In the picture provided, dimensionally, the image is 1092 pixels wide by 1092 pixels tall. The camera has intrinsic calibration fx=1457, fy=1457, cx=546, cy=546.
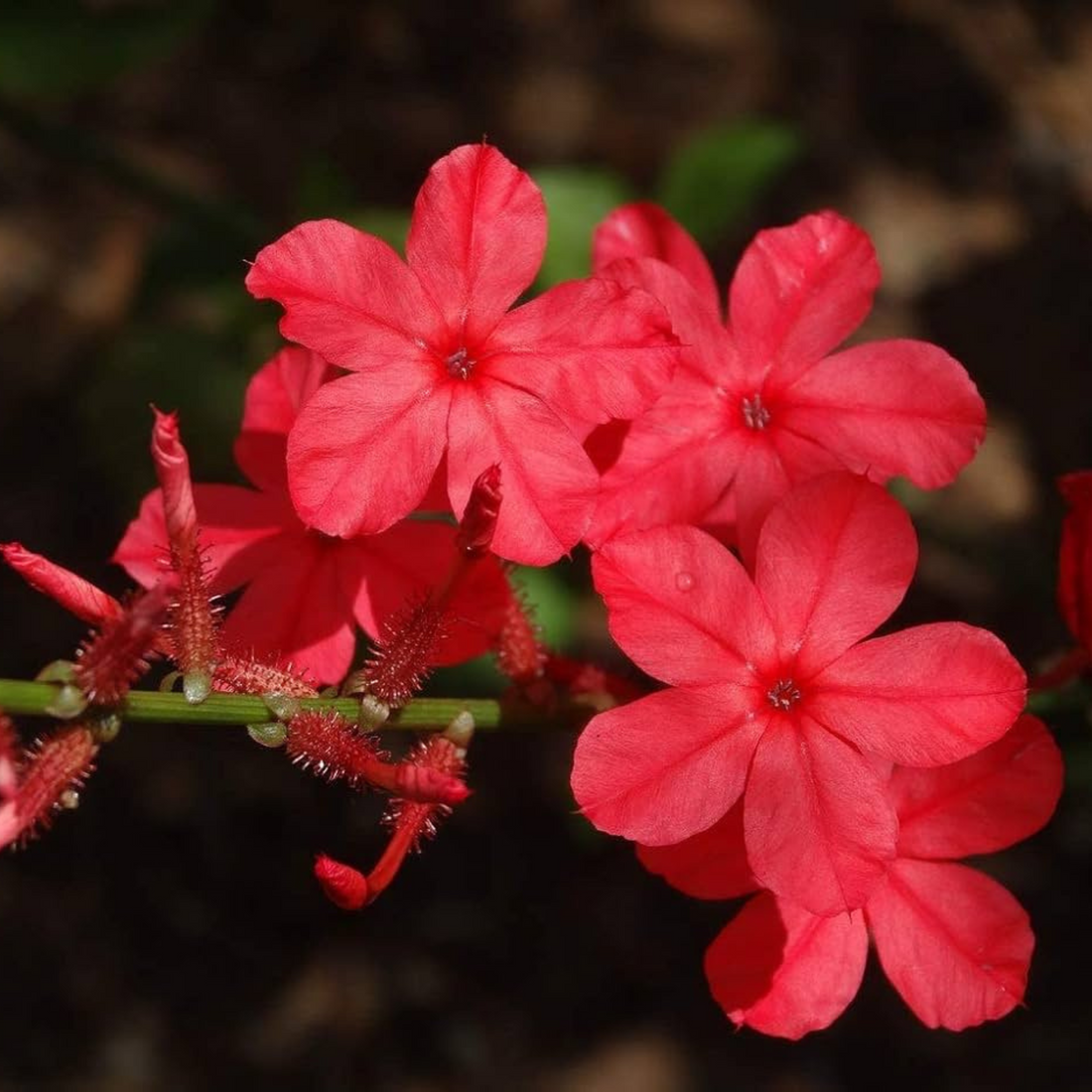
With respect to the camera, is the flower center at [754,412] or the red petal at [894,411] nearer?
the red petal at [894,411]

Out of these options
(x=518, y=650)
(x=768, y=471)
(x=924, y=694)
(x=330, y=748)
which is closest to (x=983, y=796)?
(x=924, y=694)

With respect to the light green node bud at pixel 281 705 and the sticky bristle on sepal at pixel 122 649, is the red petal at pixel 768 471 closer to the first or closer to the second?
the light green node bud at pixel 281 705

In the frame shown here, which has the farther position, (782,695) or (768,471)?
(768,471)

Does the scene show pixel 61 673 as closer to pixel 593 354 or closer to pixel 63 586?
pixel 63 586

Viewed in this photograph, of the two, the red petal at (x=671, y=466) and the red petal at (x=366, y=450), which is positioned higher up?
the red petal at (x=366, y=450)

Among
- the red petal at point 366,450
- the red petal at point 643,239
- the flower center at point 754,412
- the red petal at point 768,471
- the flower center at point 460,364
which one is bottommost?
the red petal at point 768,471

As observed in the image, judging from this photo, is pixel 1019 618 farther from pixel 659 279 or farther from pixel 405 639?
pixel 405 639

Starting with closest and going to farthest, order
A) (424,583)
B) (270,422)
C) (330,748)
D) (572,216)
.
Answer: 1. (330,748)
2. (424,583)
3. (270,422)
4. (572,216)

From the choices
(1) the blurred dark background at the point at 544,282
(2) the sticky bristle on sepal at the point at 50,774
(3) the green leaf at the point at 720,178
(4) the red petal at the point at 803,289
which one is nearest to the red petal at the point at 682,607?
(4) the red petal at the point at 803,289
